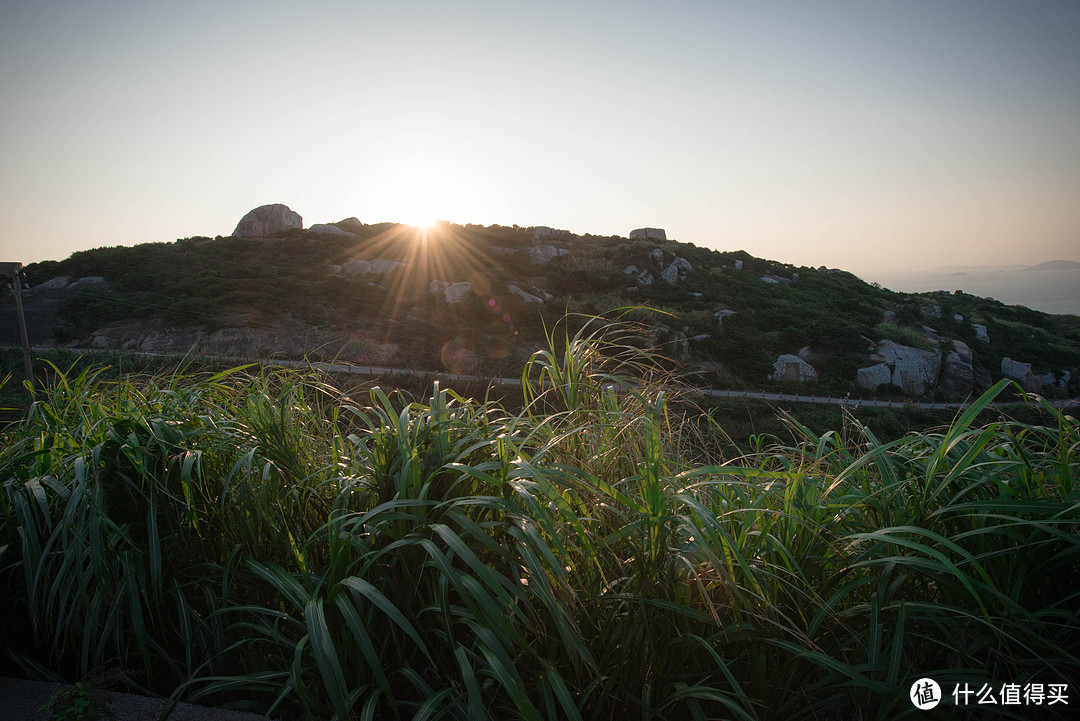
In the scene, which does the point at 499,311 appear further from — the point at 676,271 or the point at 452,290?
the point at 676,271

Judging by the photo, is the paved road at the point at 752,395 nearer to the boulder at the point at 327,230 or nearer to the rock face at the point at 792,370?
the rock face at the point at 792,370

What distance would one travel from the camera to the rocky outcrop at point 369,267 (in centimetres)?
2283

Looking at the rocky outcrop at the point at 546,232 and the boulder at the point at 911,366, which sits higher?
the rocky outcrop at the point at 546,232

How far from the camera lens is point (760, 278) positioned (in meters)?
27.8

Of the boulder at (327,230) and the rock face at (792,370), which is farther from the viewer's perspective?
the boulder at (327,230)

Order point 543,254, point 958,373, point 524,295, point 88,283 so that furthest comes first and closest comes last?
1. point 543,254
2. point 524,295
3. point 88,283
4. point 958,373

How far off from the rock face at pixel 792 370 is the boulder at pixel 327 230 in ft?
69.8

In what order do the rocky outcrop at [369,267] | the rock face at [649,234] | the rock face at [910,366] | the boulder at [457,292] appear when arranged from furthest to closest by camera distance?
1. the rock face at [649,234]
2. the rocky outcrop at [369,267]
3. the boulder at [457,292]
4. the rock face at [910,366]

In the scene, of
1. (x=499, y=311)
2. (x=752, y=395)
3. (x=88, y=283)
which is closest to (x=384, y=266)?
(x=499, y=311)

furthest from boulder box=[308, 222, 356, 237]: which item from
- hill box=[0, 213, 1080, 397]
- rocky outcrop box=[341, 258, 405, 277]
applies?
rocky outcrop box=[341, 258, 405, 277]

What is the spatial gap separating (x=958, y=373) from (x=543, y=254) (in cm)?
1681

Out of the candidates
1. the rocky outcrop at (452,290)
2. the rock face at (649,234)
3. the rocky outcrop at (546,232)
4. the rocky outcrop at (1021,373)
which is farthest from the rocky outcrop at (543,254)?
the rocky outcrop at (1021,373)

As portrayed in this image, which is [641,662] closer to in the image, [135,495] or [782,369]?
[135,495]

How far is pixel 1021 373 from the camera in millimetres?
20203
